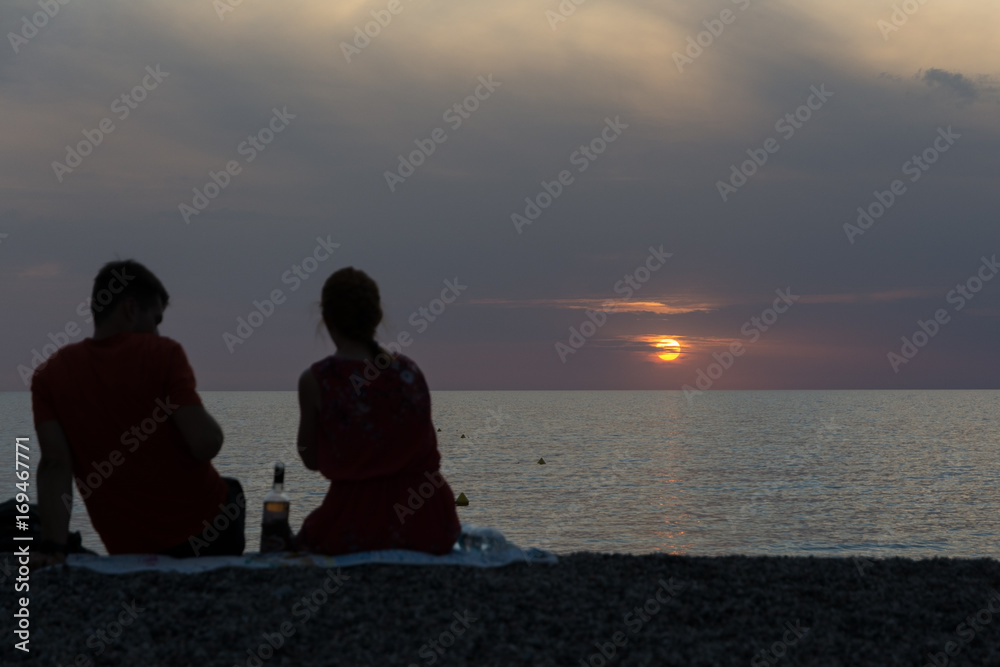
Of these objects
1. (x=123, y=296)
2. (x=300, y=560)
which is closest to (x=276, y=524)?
(x=300, y=560)

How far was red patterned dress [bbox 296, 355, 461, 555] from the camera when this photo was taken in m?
5.55

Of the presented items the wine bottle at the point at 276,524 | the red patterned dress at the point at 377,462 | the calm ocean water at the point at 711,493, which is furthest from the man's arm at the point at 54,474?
the calm ocean water at the point at 711,493

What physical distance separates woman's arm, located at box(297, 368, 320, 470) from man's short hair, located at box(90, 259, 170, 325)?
115 centimetres

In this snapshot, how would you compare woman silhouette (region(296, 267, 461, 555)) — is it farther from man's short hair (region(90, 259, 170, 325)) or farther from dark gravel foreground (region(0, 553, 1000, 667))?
man's short hair (region(90, 259, 170, 325))

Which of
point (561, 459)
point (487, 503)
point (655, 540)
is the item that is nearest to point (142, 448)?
point (655, 540)

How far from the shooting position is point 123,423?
5.38 m

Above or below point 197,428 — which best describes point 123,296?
above

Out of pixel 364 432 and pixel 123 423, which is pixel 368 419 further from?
pixel 123 423

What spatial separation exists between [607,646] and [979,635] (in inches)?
92.5

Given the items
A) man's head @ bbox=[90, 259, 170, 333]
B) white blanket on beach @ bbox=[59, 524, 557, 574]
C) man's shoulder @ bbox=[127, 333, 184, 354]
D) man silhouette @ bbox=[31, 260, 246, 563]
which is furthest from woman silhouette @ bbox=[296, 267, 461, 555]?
man's head @ bbox=[90, 259, 170, 333]

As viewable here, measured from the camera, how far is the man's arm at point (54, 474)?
17.5 feet

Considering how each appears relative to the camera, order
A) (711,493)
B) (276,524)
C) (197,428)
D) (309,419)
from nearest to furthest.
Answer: (197,428) → (309,419) → (276,524) → (711,493)

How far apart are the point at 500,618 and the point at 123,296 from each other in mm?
3114

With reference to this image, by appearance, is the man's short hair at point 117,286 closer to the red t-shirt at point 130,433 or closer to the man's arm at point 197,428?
the red t-shirt at point 130,433
